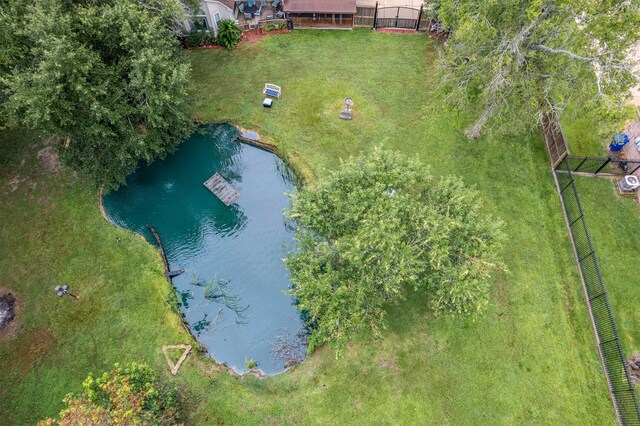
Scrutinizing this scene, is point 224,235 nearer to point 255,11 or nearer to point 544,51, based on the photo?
point 255,11

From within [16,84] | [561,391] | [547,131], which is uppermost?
[16,84]

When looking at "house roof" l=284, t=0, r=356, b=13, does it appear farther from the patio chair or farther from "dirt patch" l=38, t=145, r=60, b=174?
"dirt patch" l=38, t=145, r=60, b=174

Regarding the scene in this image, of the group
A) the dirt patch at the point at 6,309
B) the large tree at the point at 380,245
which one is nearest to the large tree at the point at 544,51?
the large tree at the point at 380,245

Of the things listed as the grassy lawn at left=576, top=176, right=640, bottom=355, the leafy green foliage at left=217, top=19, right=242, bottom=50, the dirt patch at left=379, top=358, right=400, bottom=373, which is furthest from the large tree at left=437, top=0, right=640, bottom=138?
the leafy green foliage at left=217, top=19, right=242, bottom=50

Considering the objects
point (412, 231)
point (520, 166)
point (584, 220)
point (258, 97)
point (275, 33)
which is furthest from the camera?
point (275, 33)

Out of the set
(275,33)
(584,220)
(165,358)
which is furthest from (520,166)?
(165,358)

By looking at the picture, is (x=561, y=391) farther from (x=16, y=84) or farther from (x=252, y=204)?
(x=16, y=84)

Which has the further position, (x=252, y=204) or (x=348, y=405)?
(x=252, y=204)
